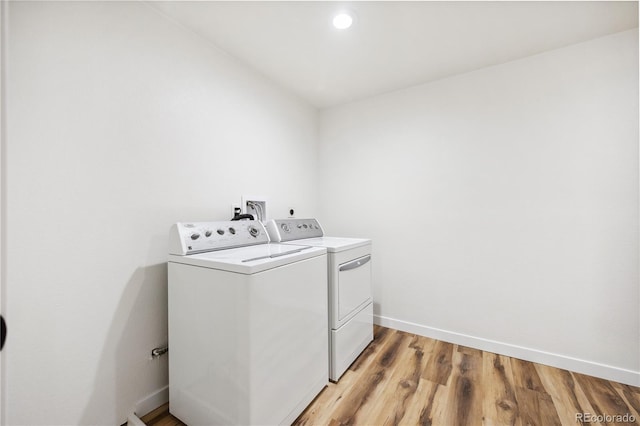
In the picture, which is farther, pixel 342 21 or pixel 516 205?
pixel 516 205

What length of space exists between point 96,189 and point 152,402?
3.86ft

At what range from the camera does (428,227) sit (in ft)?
7.54

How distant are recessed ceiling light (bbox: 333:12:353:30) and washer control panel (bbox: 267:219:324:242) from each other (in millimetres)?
1343

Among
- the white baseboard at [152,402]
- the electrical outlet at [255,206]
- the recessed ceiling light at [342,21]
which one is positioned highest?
the recessed ceiling light at [342,21]

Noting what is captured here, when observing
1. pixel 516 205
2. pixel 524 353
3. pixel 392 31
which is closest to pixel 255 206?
pixel 392 31

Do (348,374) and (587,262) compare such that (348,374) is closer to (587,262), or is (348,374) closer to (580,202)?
(587,262)

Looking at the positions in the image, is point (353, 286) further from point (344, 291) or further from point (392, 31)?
point (392, 31)

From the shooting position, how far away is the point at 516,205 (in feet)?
6.42

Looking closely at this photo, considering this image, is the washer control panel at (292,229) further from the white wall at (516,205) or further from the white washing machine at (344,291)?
the white wall at (516,205)

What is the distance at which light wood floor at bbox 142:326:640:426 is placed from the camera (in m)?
1.36

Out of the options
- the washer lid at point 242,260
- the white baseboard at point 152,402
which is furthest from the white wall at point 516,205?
the white baseboard at point 152,402

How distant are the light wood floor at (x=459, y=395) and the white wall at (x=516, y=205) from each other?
20 cm

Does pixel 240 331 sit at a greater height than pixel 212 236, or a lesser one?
lesser

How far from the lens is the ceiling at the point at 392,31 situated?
1.46 metres
